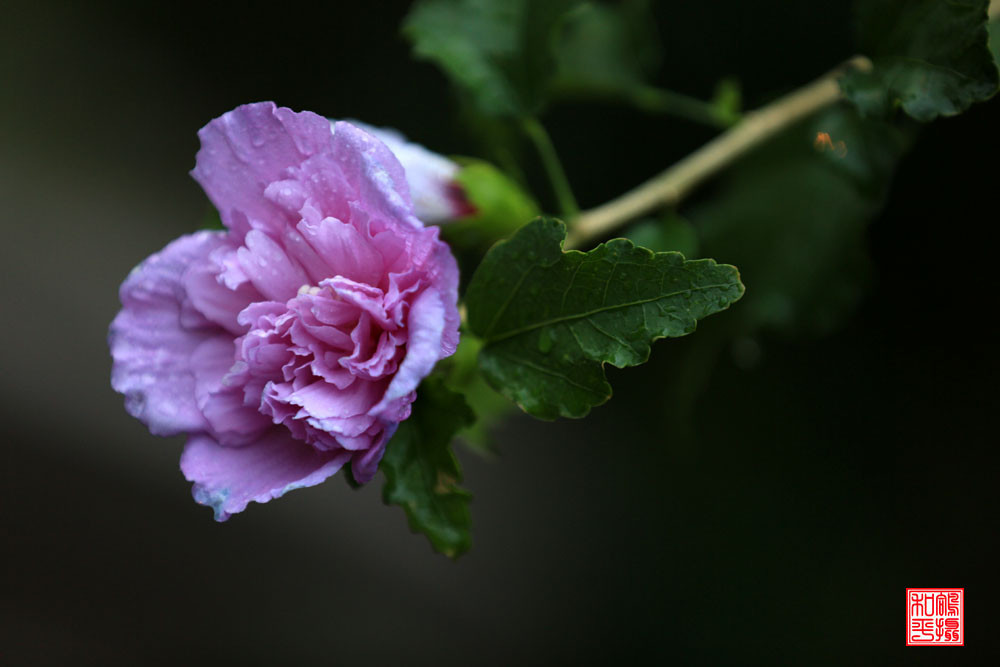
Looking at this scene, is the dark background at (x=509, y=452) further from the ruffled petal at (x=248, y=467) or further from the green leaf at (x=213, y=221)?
the ruffled petal at (x=248, y=467)

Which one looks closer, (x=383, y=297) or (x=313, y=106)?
(x=383, y=297)

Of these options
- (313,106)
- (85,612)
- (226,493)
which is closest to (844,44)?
(313,106)

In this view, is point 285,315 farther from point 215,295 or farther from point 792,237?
point 792,237

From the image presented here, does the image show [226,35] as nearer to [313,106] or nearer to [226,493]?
[313,106]

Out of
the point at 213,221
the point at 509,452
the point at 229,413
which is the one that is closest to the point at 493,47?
the point at 213,221

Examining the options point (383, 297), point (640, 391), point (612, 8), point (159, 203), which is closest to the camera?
point (383, 297)

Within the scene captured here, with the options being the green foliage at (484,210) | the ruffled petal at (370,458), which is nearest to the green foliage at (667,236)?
the green foliage at (484,210)
